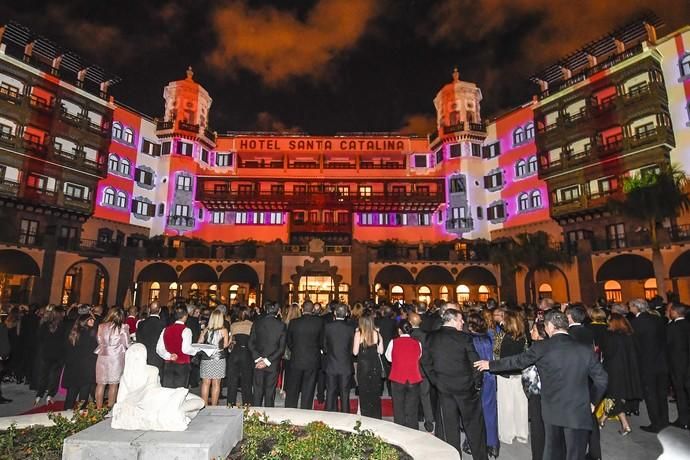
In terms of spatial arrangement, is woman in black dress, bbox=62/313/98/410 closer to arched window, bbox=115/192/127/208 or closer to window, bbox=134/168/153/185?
arched window, bbox=115/192/127/208

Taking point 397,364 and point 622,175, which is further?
point 622,175

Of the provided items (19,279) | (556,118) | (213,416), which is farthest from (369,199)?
(213,416)

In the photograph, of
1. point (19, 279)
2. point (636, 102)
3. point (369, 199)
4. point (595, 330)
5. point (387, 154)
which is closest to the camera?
point (595, 330)

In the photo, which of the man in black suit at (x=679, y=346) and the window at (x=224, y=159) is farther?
the window at (x=224, y=159)

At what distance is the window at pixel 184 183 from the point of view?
128 ft

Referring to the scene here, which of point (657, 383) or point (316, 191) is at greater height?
point (316, 191)

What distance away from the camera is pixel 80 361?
8797mm

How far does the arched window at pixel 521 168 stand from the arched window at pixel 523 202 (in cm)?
191

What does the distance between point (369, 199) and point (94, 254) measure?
78.5ft

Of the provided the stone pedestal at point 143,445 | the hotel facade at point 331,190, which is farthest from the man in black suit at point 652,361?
the hotel facade at point 331,190

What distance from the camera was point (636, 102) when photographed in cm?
2841

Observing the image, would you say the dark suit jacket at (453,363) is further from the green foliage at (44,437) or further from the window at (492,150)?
the window at (492,150)

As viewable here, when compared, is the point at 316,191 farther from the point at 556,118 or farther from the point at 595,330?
the point at 595,330

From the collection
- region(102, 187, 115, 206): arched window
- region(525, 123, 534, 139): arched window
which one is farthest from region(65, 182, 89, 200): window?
region(525, 123, 534, 139): arched window
